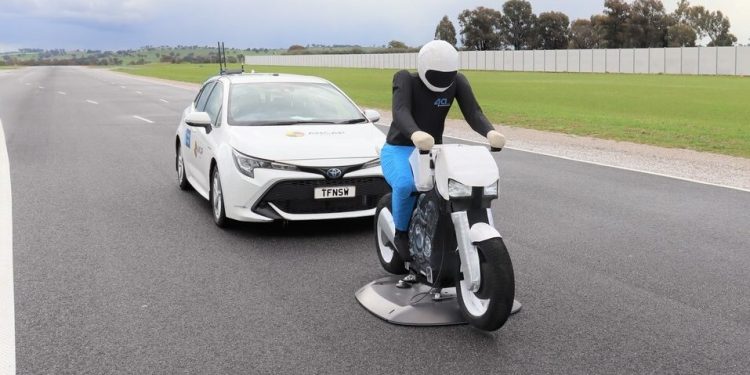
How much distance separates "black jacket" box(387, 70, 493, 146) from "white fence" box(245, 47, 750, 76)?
56.5m

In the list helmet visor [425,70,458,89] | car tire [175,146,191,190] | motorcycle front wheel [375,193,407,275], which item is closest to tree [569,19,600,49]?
car tire [175,146,191,190]

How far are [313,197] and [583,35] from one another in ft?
365

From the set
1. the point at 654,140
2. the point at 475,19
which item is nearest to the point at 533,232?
the point at 654,140

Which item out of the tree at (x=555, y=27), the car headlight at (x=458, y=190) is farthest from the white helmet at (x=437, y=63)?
the tree at (x=555, y=27)

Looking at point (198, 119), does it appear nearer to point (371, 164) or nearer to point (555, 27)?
point (371, 164)

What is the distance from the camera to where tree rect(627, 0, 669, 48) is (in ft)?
338

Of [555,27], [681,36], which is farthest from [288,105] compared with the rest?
[555,27]

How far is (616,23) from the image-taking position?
4151 inches

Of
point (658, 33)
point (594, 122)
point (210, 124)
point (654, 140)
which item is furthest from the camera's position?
point (658, 33)

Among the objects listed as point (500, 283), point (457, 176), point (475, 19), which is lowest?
point (500, 283)

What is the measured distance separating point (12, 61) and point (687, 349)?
177m

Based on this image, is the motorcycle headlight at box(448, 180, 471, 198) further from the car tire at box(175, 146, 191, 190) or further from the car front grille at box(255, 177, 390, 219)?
the car tire at box(175, 146, 191, 190)

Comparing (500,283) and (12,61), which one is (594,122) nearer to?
(500,283)

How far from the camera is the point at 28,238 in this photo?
24.1 ft
